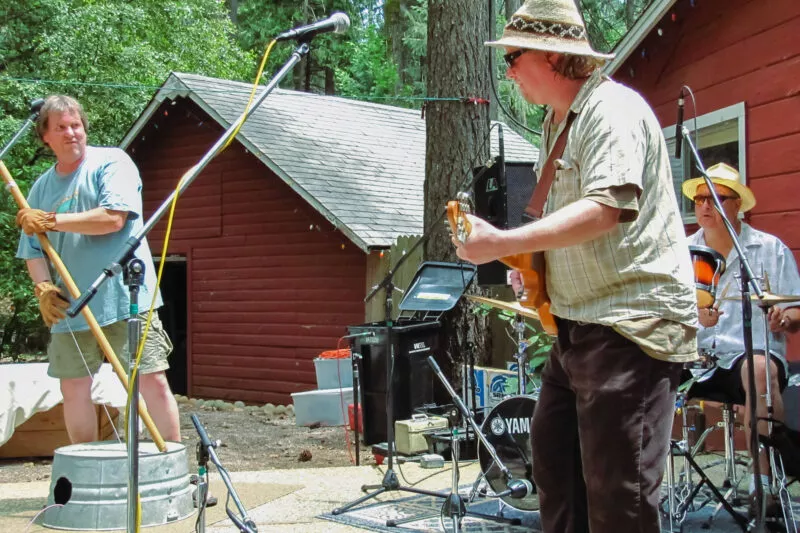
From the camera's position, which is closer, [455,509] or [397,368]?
[455,509]

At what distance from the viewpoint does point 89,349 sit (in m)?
4.20

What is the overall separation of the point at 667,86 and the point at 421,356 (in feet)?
11.0

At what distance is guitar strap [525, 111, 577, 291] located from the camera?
231 cm

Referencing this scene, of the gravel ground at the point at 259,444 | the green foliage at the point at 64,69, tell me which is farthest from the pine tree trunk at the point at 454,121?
the green foliage at the point at 64,69

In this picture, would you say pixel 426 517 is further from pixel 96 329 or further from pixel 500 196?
pixel 500 196

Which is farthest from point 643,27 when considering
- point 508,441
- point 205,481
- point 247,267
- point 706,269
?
point 247,267

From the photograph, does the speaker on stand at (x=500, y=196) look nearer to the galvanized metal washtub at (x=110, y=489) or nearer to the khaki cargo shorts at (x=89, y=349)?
the khaki cargo shorts at (x=89, y=349)

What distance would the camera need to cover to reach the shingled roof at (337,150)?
11354 mm

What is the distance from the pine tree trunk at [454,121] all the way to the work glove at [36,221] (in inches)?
132

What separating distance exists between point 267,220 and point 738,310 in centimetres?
916

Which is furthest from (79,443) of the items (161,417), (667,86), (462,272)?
(667,86)

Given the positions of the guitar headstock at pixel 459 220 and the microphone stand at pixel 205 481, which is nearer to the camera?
the guitar headstock at pixel 459 220

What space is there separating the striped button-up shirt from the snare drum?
187 centimetres

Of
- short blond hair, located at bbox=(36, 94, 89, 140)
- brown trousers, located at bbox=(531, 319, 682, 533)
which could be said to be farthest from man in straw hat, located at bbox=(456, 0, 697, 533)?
short blond hair, located at bbox=(36, 94, 89, 140)
